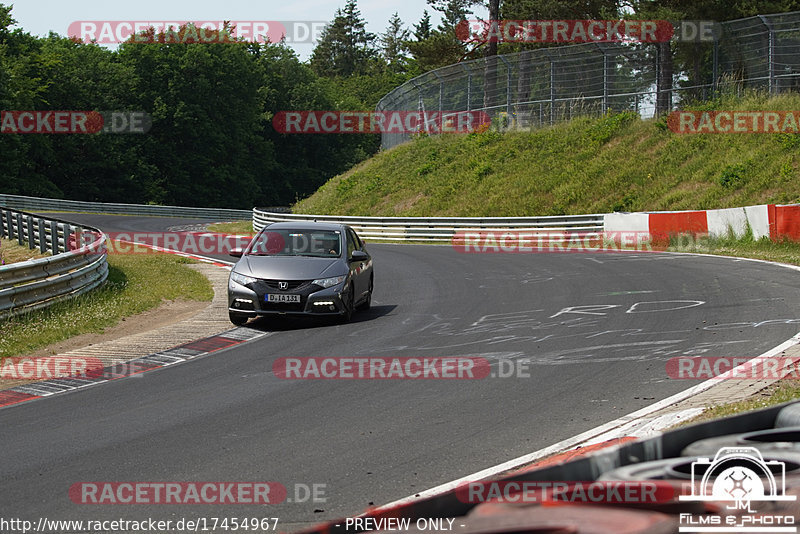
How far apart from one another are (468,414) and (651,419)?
151 centimetres

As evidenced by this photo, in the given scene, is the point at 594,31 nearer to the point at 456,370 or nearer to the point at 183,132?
the point at 456,370

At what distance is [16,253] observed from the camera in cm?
2758

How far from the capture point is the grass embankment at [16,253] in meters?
26.2

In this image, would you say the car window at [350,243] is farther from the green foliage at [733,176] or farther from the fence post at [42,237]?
the green foliage at [733,176]

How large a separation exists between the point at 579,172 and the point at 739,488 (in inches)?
1432

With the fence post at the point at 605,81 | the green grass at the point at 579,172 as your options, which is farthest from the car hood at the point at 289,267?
the fence post at the point at 605,81

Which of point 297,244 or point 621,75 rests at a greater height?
point 621,75

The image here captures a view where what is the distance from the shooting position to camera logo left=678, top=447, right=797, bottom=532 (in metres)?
3.15

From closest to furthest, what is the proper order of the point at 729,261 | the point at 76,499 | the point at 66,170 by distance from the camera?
the point at 76,499 < the point at 729,261 < the point at 66,170

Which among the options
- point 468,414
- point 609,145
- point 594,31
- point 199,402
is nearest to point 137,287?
point 199,402

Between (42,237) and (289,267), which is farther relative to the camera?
(42,237)

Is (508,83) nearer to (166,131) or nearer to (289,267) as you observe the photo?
(289,267)

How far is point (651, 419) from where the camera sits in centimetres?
705

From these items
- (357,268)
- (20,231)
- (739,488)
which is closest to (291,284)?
(357,268)
